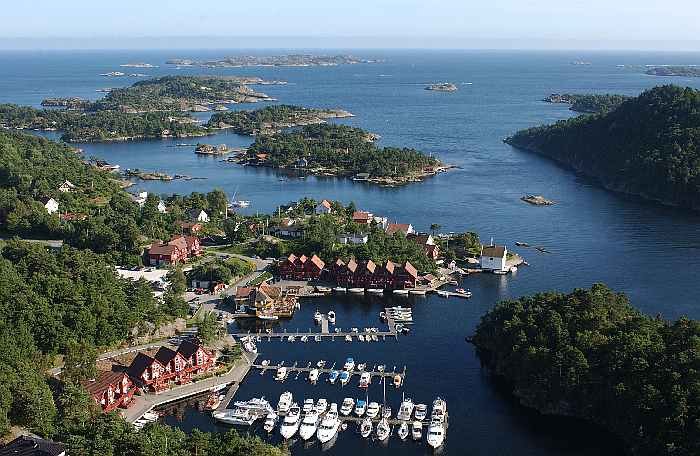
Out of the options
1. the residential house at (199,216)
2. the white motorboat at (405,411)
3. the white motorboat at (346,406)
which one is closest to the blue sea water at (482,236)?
the white motorboat at (405,411)

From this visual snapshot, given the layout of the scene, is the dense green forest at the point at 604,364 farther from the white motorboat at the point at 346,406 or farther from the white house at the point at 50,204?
the white house at the point at 50,204

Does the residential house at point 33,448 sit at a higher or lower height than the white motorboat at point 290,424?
higher

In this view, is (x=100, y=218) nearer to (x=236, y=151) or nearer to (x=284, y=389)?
(x=284, y=389)

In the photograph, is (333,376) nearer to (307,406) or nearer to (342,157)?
(307,406)

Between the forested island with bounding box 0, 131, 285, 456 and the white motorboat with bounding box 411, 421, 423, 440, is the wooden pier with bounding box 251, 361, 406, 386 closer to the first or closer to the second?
the white motorboat with bounding box 411, 421, 423, 440

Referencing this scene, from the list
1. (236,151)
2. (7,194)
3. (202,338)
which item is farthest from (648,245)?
(236,151)

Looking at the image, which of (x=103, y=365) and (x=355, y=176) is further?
(x=355, y=176)

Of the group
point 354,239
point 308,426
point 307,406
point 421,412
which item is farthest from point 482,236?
point 308,426
